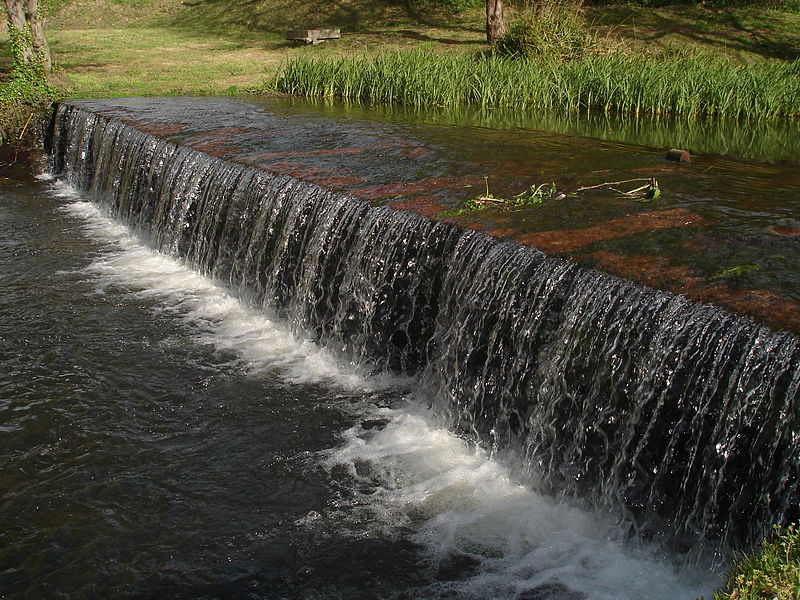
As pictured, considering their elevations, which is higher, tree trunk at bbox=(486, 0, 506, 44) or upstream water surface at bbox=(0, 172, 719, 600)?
tree trunk at bbox=(486, 0, 506, 44)

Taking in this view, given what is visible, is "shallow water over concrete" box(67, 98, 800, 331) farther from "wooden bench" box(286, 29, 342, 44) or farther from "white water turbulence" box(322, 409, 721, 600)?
"wooden bench" box(286, 29, 342, 44)

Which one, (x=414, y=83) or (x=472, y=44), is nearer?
(x=414, y=83)

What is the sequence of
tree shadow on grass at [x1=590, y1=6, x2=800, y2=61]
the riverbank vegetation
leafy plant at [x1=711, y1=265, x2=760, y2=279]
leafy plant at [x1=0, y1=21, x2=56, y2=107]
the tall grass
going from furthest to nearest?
tree shadow on grass at [x1=590, y1=6, x2=800, y2=61]
leafy plant at [x1=0, y1=21, x2=56, y2=107]
the riverbank vegetation
the tall grass
leafy plant at [x1=711, y1=265, x2=760, y2=279]

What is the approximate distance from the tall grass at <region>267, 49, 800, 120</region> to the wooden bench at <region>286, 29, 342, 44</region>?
328 inches

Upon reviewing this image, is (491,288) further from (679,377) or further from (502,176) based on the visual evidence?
(502,176)

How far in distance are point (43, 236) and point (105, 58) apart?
12317 mm

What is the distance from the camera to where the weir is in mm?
3852

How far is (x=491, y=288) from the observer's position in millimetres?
5156

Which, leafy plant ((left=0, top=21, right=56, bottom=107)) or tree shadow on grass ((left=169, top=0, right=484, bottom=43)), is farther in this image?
tree shadow on grass ((left=169, top=0, right=484, bottom=43))

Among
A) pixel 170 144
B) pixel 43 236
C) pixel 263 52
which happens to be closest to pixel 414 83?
pixel 170 144

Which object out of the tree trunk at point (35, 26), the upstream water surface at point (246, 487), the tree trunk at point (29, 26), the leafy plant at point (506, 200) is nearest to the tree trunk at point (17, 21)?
the tree trunk at point (29, 26)

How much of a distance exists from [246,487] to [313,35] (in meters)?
20.1

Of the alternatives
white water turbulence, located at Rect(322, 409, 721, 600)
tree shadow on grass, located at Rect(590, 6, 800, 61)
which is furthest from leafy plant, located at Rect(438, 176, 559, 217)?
tree shadow on grass, located at Rect(590, 6, 800, 61)

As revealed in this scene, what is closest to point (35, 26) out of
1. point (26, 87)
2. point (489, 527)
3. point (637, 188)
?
point (26, 87)
